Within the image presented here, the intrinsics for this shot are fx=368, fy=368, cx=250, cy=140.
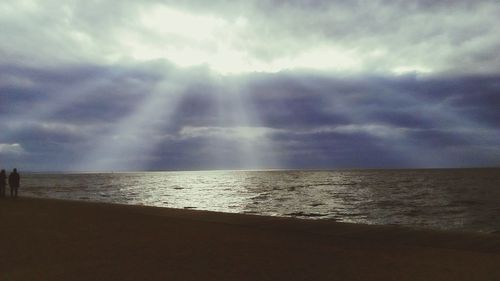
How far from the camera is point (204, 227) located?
16.0m

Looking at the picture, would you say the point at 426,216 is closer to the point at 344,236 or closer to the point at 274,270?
the point at 344,236

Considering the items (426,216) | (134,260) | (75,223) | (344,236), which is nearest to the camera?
(134,260)

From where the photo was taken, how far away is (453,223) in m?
26.5

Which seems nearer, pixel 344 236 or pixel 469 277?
pixel 469 277

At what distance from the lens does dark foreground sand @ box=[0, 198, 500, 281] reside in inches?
340

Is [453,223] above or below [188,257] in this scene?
below

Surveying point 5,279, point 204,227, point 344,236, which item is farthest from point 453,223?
point 5,279

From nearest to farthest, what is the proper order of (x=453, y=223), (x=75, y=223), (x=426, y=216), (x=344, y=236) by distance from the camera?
(x=344, y=236) → (x=75, y=223) → (x=453, y=223) → (x=426, y=216)

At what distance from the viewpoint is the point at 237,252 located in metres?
10.9

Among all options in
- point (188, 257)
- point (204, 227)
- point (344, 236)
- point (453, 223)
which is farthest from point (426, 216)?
point (188, 257)

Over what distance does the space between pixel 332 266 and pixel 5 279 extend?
7.55 metres

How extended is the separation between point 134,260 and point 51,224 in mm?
9069

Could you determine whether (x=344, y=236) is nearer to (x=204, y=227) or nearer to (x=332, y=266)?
(x=332, y=266)

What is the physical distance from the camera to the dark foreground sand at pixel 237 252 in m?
8.62
